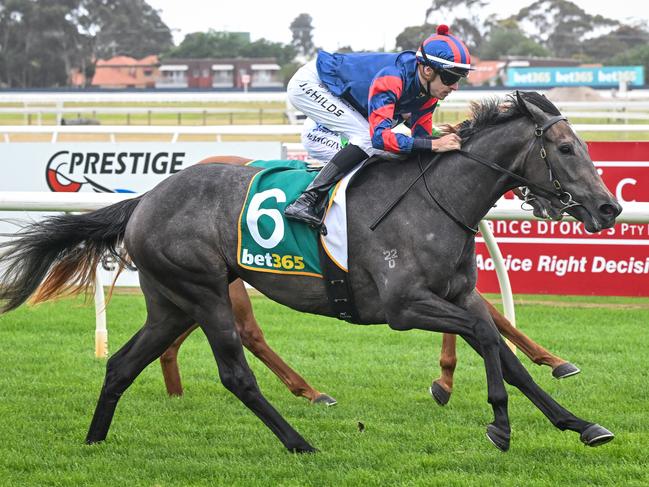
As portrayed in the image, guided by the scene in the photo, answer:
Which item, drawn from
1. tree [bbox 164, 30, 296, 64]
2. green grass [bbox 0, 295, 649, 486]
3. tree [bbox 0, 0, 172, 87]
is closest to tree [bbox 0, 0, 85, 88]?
tree [bbox 0, 0, 172, 87]

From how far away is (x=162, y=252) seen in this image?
4.78 metres

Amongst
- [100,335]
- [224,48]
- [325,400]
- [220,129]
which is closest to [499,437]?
[325,400]

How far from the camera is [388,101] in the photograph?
4574mm

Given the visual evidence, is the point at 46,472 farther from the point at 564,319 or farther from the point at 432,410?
the point at 564,319

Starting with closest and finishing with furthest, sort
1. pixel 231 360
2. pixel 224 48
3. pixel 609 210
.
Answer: pixel 609 210, pixel 231 360, pixel 224 48

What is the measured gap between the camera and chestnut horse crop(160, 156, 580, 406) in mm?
5508

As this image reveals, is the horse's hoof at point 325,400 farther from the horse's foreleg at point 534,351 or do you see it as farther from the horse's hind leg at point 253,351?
the horse's foreleg at point 534,351

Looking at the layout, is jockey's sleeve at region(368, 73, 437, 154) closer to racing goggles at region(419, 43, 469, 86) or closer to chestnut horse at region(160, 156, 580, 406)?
racing goggles at region(419, 43, 469, 86)

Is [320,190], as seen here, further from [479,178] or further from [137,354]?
[137,354]

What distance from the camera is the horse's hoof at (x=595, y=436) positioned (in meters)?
4.29

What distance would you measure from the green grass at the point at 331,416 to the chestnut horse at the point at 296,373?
0.10 meters

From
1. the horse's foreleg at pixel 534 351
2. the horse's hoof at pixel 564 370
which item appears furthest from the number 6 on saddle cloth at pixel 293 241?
the horse's hoof at pixel 564 370

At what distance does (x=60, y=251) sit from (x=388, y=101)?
174cm

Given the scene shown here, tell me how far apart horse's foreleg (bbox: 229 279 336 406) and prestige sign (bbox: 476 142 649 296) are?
299 cm
